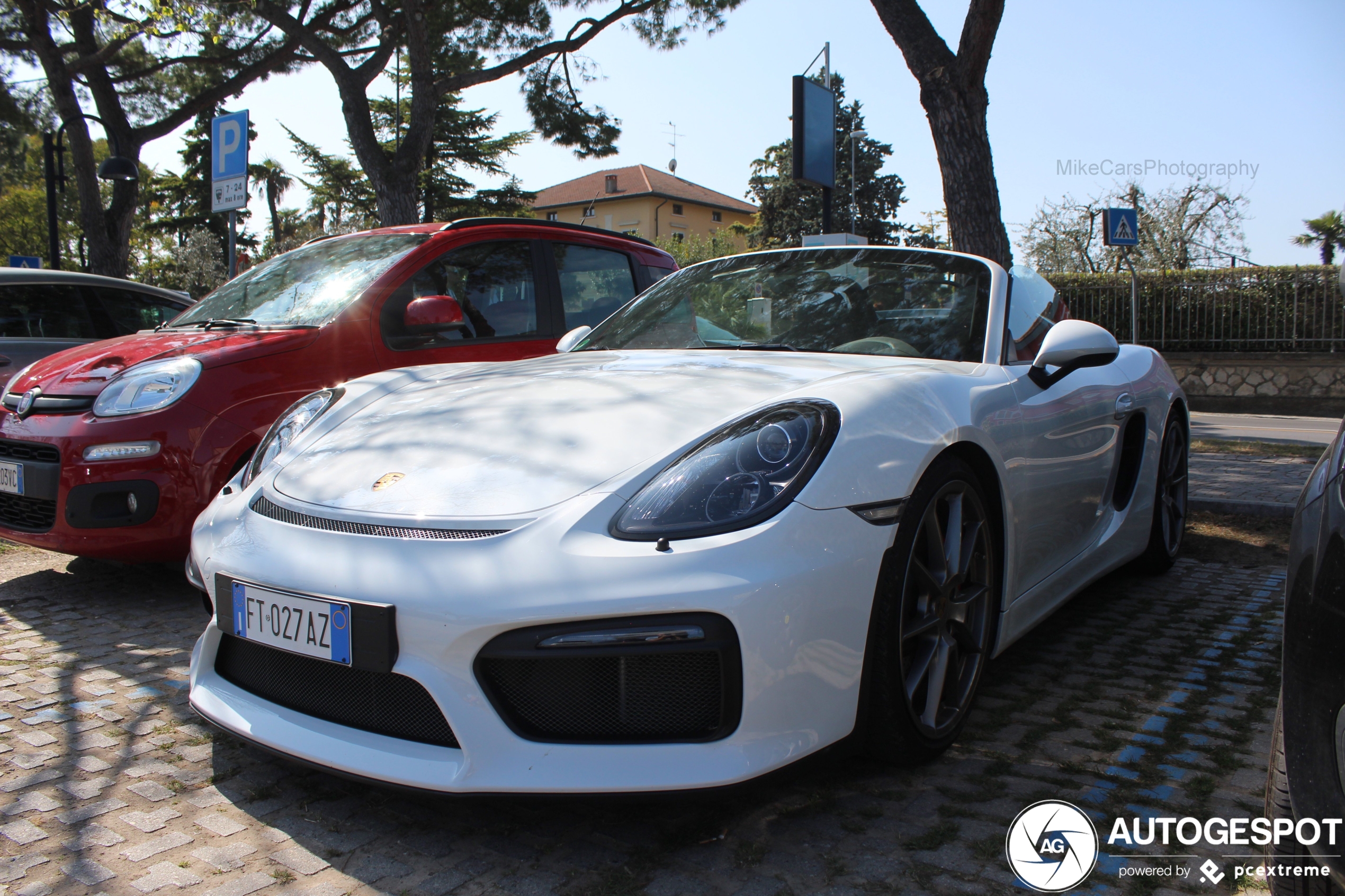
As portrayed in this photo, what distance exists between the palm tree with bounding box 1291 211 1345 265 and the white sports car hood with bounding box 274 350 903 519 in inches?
1259

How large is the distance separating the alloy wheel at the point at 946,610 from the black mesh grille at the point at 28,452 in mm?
3136

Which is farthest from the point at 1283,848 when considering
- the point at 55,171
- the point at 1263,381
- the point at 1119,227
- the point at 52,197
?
the point at 1263,381

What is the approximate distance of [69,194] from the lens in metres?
48.6

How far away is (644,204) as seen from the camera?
5856 centimetres

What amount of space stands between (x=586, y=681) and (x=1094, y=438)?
85.2 inches

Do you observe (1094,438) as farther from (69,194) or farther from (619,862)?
(69,194)

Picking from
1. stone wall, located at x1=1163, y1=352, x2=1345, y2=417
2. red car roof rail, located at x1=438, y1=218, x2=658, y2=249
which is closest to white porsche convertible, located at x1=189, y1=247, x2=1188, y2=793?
red car roof rail, located at x1=438, y1=218, x2=658, y2=249

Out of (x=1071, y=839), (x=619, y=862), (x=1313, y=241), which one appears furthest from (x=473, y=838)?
(x=1313, y=241)

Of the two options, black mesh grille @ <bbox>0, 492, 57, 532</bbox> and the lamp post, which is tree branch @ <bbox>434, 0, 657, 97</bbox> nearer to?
the lamp post

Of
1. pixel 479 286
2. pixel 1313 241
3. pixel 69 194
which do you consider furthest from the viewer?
pixel 69 194

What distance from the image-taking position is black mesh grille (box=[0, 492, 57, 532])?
12.0 feet

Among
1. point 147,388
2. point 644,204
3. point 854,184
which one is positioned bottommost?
point 147,388

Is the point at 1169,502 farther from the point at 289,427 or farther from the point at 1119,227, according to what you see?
the point at 1119,227

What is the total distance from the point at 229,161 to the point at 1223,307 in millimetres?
15853
